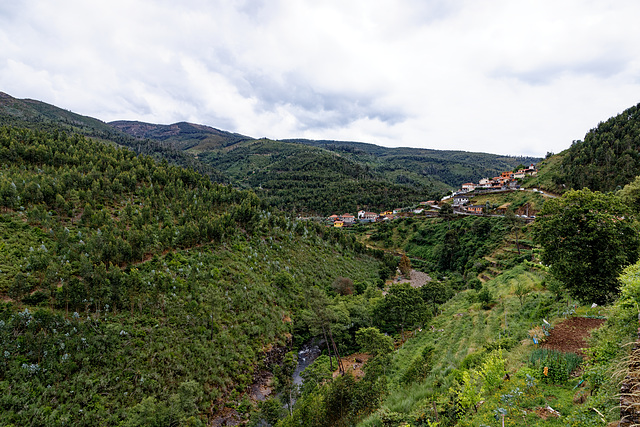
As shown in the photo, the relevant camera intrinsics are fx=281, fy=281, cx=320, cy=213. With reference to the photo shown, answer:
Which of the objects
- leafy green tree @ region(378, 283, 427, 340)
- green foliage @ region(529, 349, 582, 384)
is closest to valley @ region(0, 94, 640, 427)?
green foliage @ region(529, 349, 582, 384)

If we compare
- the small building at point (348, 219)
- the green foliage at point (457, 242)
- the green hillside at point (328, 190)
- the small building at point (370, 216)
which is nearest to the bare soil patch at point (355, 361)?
the green foliage at point (457, 242)

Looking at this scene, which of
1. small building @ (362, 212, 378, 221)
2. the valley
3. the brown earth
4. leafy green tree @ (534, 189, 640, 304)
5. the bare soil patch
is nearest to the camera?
the valley

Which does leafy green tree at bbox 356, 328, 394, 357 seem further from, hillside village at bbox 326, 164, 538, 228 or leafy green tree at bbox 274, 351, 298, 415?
hillside village at bbox 326, 164, 538, 228

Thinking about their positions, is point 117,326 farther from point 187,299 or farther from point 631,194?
point 631,194

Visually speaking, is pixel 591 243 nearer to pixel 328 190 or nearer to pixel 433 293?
pixel 433 293

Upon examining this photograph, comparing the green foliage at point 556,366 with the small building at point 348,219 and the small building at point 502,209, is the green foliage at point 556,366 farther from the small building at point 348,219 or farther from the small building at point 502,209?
the small building at point 348,219

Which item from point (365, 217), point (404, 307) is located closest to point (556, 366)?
point (404, 307)
